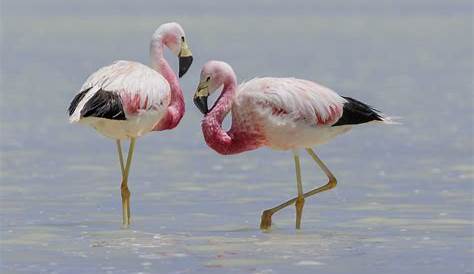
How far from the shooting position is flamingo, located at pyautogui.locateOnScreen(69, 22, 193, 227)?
8.56 meters

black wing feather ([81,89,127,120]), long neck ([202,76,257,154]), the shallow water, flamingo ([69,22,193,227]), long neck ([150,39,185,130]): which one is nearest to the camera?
the shallow water

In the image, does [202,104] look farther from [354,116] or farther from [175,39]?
[354,116]

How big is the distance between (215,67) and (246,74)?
13.6 m

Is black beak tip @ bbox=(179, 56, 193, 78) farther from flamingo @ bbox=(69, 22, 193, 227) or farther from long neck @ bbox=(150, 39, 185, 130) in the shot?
long neck @ bbox=(150, 39, 185, 130)

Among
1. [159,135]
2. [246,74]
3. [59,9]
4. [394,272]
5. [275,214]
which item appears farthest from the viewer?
[59,9]

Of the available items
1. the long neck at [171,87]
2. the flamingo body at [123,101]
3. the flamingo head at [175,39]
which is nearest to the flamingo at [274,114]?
the flamingo body at [123,101]

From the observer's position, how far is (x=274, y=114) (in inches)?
340

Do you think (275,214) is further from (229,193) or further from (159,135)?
(159,135)

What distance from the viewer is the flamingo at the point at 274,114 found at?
8656 millimetres

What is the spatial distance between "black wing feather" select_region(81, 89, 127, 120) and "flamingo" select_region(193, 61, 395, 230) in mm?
513

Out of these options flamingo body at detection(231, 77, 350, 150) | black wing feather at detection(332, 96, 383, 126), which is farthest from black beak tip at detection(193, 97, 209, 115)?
black wing feather at detection(332, 96, 383, 126)

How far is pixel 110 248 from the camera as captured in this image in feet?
25.4

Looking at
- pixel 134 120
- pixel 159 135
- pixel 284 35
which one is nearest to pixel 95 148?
pixel 159 135

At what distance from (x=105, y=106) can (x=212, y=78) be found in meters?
0.71
